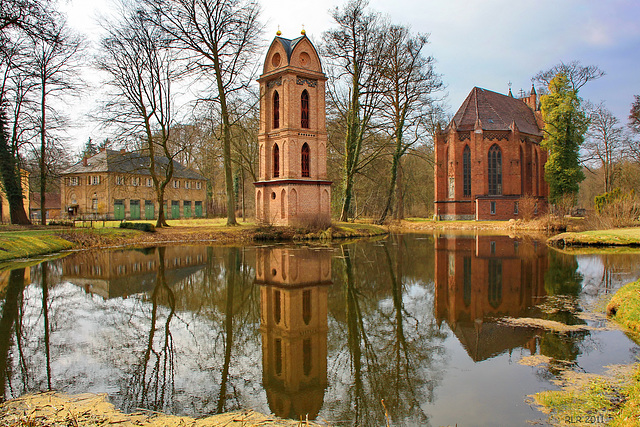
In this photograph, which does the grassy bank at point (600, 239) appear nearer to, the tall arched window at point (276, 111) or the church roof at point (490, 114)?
the tall arched window at point (276, 111)

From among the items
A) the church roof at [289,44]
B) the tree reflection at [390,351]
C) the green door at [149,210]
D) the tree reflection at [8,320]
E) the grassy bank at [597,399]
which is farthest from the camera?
the green door at [149,210]

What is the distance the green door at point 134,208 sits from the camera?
162 ft

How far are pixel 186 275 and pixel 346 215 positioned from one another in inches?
917

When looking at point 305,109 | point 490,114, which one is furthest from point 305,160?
point 490,114

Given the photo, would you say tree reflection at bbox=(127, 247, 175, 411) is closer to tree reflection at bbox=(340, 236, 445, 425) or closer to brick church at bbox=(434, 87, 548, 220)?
tree reflection at bbox=(340, 236, 445, 425)

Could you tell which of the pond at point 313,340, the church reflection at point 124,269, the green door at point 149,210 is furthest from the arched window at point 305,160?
the green door at point 149,210

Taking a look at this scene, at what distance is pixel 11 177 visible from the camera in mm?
27828

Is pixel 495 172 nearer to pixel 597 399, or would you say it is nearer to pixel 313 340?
pixel 313 340

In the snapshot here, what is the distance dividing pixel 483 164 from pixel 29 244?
135 ft

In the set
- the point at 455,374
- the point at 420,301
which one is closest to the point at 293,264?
the point at 420,301

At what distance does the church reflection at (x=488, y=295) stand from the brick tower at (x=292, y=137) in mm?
12983

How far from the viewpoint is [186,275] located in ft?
45.7

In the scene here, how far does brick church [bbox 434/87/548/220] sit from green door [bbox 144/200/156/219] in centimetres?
3091

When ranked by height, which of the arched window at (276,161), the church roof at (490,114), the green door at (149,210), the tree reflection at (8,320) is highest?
the church roof at (490,114)
